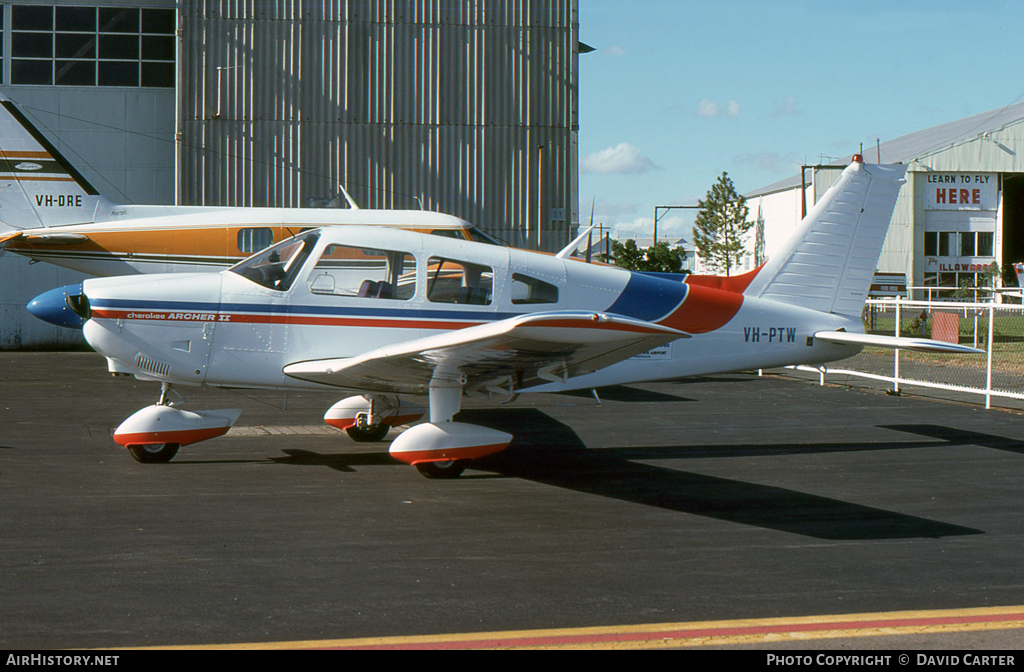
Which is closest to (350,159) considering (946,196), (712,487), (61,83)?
(61,83)

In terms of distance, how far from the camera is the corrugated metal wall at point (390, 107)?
2450cm

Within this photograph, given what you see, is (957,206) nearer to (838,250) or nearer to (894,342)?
(838,250)

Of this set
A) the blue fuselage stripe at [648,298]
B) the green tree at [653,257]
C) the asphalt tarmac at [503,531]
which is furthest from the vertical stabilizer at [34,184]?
the green tree at [653,257]

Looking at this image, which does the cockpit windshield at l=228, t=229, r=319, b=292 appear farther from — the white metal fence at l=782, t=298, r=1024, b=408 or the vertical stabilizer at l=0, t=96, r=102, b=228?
the white metal fence at l=782, t=298, r=1024, b=408

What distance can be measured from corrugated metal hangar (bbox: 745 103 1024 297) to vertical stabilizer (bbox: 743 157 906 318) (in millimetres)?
49974

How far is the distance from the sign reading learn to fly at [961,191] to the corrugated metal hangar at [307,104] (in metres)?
41.4

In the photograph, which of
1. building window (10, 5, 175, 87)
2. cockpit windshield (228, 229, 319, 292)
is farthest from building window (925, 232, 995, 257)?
cockpit windshield (228, 229, 319, 292)

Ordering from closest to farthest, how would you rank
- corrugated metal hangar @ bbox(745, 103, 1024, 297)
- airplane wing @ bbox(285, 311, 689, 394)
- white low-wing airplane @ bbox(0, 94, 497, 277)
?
airplane wing @ bbox(285, 311, 689, 394) < white low-wing airplane @ bbox(0, 94, 497, 277) < corrugated metal hangar @ bbox(745, 103, 1024, 297)

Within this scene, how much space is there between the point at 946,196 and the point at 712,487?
191 feet

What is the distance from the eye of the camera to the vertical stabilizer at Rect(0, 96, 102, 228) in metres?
15.9

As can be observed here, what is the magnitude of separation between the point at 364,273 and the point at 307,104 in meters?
17.6

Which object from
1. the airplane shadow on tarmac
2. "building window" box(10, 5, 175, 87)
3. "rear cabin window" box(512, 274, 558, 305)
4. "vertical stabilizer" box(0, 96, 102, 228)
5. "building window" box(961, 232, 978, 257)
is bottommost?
the airplane shadow on tarmac

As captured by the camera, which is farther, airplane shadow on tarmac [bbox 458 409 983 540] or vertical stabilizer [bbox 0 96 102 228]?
vertical stabilizer [bbox 0 96 102 228]
